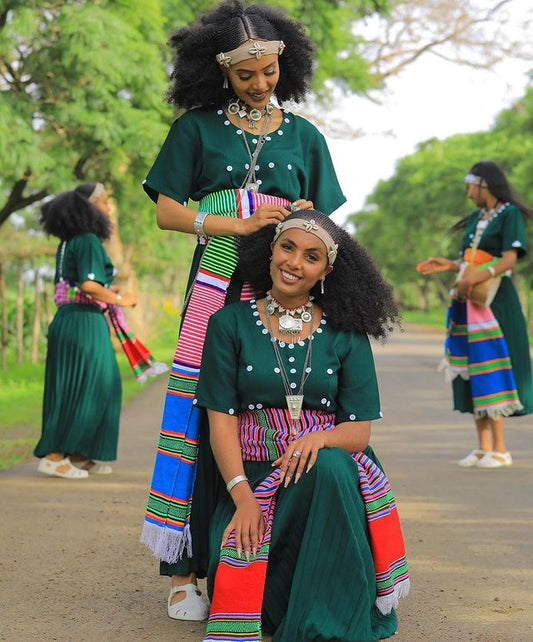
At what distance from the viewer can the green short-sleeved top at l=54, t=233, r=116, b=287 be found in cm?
798

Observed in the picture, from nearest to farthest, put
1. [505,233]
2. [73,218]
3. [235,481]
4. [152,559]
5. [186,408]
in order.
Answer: [235,481]
[186,408]
[152,559]
[73,218]
[505,233]

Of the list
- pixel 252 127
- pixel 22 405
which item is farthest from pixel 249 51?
pixel 22 405

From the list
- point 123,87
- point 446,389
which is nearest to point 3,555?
point 123,87

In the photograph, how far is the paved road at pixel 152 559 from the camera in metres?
4.35

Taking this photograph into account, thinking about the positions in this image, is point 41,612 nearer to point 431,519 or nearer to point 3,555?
point 3,555

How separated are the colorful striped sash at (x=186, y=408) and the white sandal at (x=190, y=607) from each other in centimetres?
15

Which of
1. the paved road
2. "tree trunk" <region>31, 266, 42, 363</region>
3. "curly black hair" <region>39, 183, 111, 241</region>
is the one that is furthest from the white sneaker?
"tree trunk" <region>31, 266, 42, 363</region>

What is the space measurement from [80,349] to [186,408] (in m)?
3.94

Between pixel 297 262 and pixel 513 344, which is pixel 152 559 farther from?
pixel 513 344

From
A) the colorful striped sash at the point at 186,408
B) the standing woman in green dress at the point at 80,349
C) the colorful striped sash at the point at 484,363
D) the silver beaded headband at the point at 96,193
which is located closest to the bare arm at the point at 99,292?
the standing woman in green dress at the point at 80,349

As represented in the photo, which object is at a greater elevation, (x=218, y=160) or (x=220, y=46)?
(x=220, y=46)

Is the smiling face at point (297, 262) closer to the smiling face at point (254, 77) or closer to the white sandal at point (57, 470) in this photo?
the smiling face at point (254, 77)

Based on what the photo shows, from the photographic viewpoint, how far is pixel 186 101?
4.68 metres

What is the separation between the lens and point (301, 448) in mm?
3980
